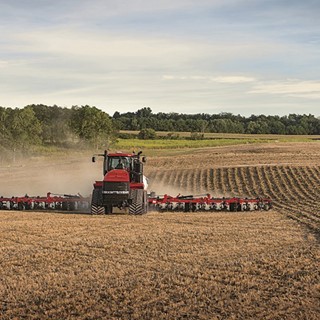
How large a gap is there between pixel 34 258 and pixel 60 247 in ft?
4.43

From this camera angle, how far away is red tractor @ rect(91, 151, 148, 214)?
70.5ft

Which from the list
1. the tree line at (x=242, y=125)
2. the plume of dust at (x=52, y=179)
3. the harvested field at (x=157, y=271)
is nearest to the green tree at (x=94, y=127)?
the plume of dust at (x=52, y=179)

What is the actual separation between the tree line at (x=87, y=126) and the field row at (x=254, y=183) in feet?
82.2

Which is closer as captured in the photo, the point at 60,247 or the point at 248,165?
the point at 60,247

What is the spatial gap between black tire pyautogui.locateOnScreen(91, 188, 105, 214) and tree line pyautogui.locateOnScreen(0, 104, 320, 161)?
44.1 m

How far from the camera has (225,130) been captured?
406ft

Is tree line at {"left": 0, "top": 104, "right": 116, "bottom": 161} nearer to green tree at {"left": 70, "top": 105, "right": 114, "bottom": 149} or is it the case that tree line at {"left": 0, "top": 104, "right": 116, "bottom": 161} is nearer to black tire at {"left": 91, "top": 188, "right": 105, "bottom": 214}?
green tree at {"left": 70, "top": 105, "right": 114, "bottom": 149}

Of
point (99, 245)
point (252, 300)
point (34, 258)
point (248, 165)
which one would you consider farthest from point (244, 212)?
point (248, 165)

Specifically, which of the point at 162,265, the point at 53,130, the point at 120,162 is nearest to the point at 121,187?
the point at 120,162

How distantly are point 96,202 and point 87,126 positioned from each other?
5742 centimetres

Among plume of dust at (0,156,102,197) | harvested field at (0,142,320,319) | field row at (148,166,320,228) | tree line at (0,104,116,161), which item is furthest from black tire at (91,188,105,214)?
tree line at (0,104,116,161)

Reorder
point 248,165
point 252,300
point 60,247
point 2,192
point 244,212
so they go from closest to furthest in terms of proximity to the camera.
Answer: point 252,300, point 60,247, point 244,212, point 2,192, point 248,165

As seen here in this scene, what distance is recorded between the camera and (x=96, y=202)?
72.1 feet

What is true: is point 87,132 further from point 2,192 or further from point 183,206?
point 183,206
